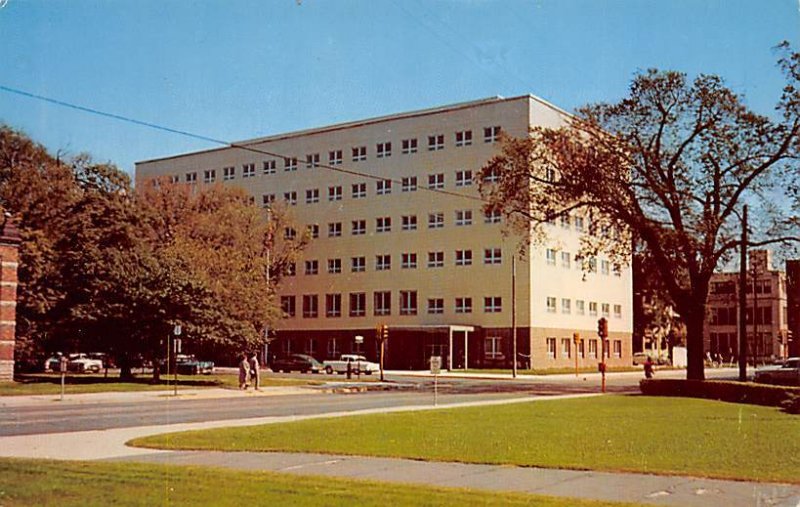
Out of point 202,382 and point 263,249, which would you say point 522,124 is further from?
point 202,382

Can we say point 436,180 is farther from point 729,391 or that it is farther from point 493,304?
point 729,391

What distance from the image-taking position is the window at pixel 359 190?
80438 millimetres

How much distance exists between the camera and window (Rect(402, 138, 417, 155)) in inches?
3031

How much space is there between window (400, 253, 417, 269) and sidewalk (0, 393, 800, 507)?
6024 centimetres

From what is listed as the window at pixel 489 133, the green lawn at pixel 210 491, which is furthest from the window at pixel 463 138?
the green lawn at pixel 210 491

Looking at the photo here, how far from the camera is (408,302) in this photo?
254 ft

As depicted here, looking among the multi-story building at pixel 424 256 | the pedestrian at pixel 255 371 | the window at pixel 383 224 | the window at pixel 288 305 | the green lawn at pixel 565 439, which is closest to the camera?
the green lawn at pixel 565 439

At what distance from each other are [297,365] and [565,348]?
76.4 ft

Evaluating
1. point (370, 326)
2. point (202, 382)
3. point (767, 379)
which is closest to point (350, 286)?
point (370, 326)

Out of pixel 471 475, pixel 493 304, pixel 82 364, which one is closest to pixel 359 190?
pixel 493 304

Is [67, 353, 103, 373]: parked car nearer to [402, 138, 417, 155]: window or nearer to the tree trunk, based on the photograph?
[402, 138, 417, 155]: window

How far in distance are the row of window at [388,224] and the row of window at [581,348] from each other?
11791 mm

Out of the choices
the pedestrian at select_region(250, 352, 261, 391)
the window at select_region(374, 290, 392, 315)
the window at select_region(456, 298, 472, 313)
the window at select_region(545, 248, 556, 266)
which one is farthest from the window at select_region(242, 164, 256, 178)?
the pedestrian at select_region(250, 352, 261, 391)

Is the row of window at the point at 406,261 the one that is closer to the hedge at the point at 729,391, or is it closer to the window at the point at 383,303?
the window at the point at 383,303
